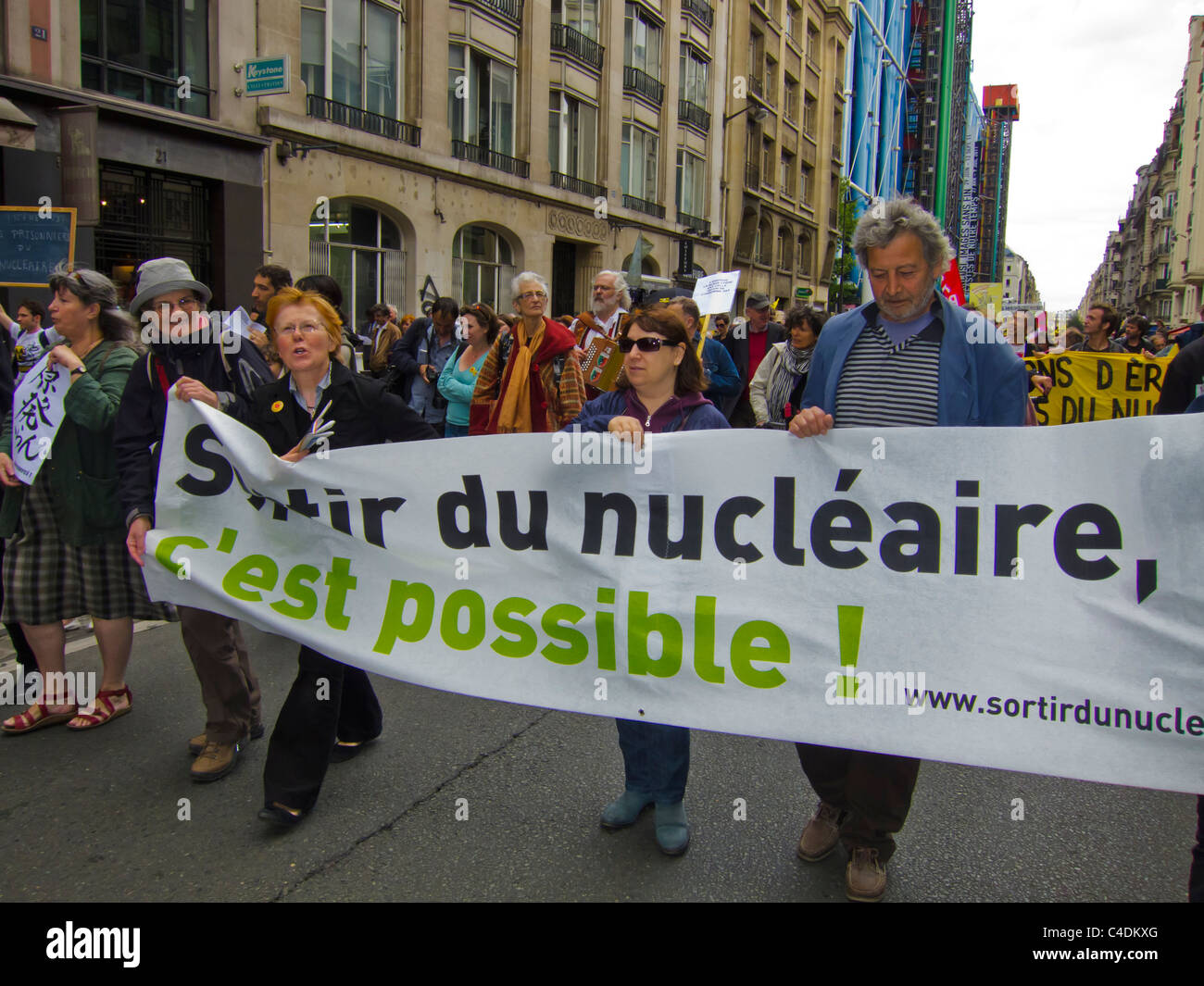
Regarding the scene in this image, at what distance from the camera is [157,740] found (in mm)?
4168

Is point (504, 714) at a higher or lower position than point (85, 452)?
lower

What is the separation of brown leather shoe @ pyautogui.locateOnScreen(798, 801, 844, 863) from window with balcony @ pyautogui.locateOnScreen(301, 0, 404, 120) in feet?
57.5

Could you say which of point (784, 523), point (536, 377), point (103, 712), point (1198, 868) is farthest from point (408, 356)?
point (1198, 868)

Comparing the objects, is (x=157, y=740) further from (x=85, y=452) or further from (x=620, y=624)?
(x=620, y=624)

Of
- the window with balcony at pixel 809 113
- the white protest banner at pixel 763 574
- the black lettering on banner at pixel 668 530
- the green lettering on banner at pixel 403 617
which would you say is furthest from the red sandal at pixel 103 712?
the window with balcony at pixel 809 113

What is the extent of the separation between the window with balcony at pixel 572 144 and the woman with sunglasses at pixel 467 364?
1978 cm

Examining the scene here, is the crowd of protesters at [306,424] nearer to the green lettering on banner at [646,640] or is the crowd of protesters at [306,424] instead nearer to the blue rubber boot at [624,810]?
the blue rubber boot at [624,810]

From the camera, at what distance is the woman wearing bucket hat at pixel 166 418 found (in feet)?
12.3

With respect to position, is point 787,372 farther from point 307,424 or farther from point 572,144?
point 572,144

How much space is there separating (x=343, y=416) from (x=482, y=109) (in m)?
20.9

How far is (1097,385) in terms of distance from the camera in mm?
9289

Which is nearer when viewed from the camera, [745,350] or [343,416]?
[343,416]

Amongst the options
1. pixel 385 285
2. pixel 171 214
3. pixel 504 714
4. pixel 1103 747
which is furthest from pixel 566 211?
pixel 1103 747

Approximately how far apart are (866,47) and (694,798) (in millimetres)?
66014
